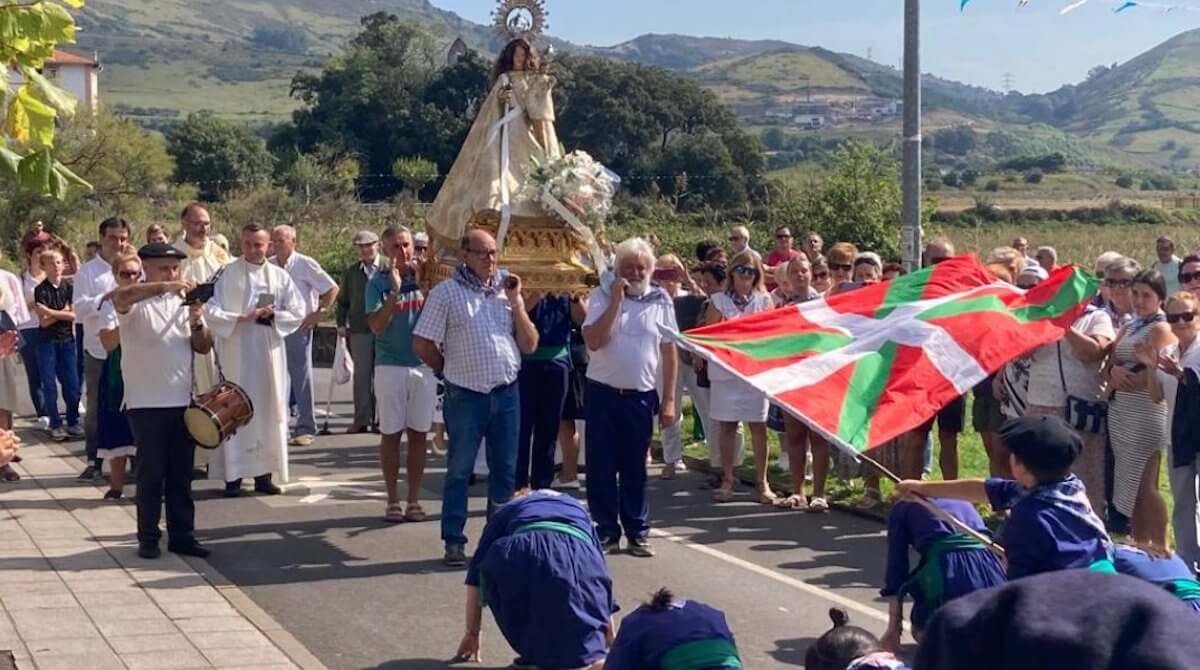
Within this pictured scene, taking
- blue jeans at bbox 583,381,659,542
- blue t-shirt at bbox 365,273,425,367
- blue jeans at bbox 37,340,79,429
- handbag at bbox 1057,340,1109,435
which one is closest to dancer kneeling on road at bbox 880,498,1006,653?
blue jeans at bbox 583,381,659,542

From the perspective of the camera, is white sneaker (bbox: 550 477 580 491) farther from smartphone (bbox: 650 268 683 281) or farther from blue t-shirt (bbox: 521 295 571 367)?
smartphone (bbox: 650 268 683 281)

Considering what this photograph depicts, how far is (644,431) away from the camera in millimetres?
10438

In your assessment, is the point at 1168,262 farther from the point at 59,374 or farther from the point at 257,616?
the point at 257,616

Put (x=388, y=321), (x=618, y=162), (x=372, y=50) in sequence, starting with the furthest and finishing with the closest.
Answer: (x=372, y=50) < (x=618, y=162) < (x=388, y=321)

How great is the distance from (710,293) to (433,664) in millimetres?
5896

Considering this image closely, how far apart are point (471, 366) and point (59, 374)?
7.00 m

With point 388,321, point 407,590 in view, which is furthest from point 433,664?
point 388,321

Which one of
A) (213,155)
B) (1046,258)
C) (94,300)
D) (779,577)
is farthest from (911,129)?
(213,155)

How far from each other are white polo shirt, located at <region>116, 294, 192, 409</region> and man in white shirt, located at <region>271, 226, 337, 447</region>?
225 centimetres

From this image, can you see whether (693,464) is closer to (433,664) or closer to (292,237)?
(292,237)

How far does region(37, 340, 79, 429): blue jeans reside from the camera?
15445mm

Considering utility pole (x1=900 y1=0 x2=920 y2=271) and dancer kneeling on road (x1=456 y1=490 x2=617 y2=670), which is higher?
utility pole (x1=900 y1=0 x2=920 y2=271)

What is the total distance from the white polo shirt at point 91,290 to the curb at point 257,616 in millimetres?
3680

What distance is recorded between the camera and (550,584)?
6910mm
